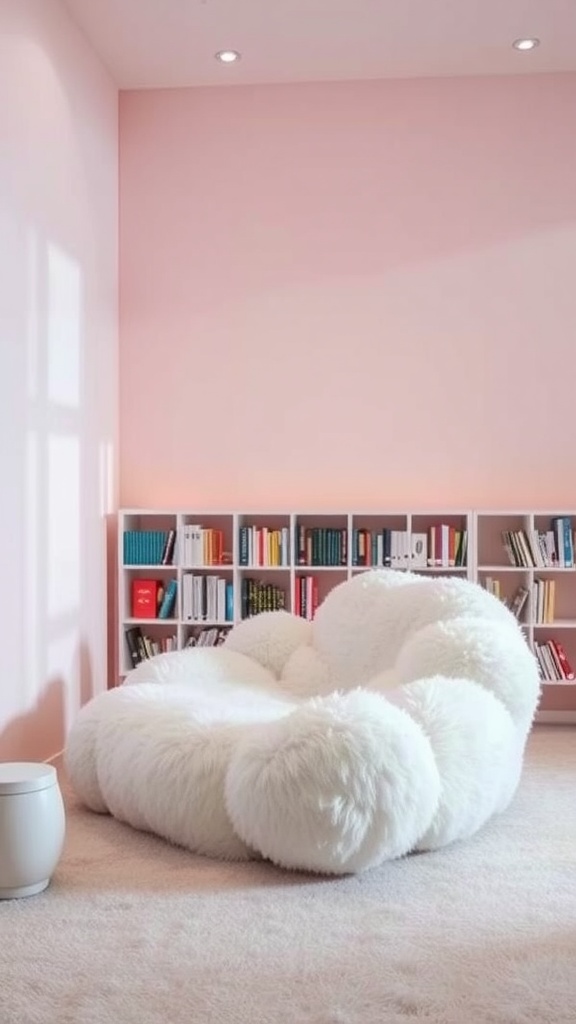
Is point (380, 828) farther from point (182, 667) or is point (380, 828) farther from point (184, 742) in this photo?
point (182, 667)

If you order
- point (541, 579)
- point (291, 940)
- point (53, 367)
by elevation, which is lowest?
point (291, 940)

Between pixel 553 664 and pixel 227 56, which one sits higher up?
pixel 227 56

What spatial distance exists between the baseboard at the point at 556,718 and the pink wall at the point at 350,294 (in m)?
1.05

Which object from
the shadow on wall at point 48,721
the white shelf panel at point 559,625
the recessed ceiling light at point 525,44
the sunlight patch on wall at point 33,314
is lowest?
the shadow on wall at point 48,721

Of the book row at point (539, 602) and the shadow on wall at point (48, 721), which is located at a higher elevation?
the book row at point (539, 602)

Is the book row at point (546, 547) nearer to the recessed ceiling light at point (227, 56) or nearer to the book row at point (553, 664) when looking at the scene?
the book row at point (553, 664)

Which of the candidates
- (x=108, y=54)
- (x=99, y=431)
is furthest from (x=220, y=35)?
(x=99, y=431)

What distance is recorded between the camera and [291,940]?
2684mm

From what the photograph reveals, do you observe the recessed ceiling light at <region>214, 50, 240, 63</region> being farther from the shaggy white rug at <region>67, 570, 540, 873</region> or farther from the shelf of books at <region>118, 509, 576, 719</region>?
the shaggy white rug at <region>67, 570, 540, 873</region>

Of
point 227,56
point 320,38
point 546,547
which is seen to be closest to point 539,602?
point 546,547

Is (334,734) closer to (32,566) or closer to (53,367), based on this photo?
(32,566)

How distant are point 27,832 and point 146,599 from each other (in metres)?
2.74

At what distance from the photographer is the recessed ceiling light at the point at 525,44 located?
534 centimetres

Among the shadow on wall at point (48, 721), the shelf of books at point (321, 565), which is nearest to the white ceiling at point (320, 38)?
the shelf of books at point (321, 565)
